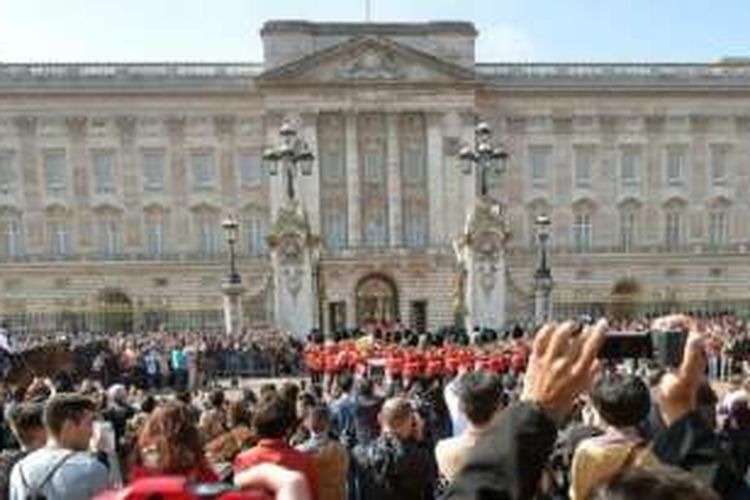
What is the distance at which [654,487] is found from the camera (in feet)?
9.00

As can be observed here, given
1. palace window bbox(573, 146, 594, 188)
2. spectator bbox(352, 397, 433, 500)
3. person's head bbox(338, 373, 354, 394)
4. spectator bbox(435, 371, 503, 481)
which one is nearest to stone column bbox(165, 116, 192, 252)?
palace window bbox(573, 146, 594, 188)

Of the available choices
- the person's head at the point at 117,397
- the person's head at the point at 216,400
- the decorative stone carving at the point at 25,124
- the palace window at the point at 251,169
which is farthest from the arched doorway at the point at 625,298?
the person's head at the point at 216,400

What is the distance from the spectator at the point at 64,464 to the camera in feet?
20.9

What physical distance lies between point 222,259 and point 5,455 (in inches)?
2290

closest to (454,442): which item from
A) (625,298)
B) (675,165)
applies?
(625,298)

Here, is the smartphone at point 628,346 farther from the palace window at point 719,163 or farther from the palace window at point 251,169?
the palace window at point 719,163

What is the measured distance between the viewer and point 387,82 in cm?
6588

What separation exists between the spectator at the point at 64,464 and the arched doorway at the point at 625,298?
57.0 m

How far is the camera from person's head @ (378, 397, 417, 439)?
920 cm

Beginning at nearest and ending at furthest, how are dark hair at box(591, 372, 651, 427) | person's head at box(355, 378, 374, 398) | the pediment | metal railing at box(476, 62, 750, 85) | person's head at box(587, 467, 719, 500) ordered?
person's head at box(587, 467, 719, 500), dark hair at box(591, 372, 651, 427), person's head at box(355, 378, 374, 398), the pediment, metal railing at box(476, 62, 750, 85)

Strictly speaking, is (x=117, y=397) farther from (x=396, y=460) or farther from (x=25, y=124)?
(x=25, y=124)

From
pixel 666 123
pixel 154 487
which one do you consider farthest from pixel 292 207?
pixel 154 487

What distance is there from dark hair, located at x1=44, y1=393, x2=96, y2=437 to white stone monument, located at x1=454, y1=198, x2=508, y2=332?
35537 mm

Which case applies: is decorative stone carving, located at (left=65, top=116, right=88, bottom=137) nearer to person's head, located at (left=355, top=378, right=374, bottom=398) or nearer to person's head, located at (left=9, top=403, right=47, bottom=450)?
person's head, located at (left=355, top=378, right=374, bottom=398)
